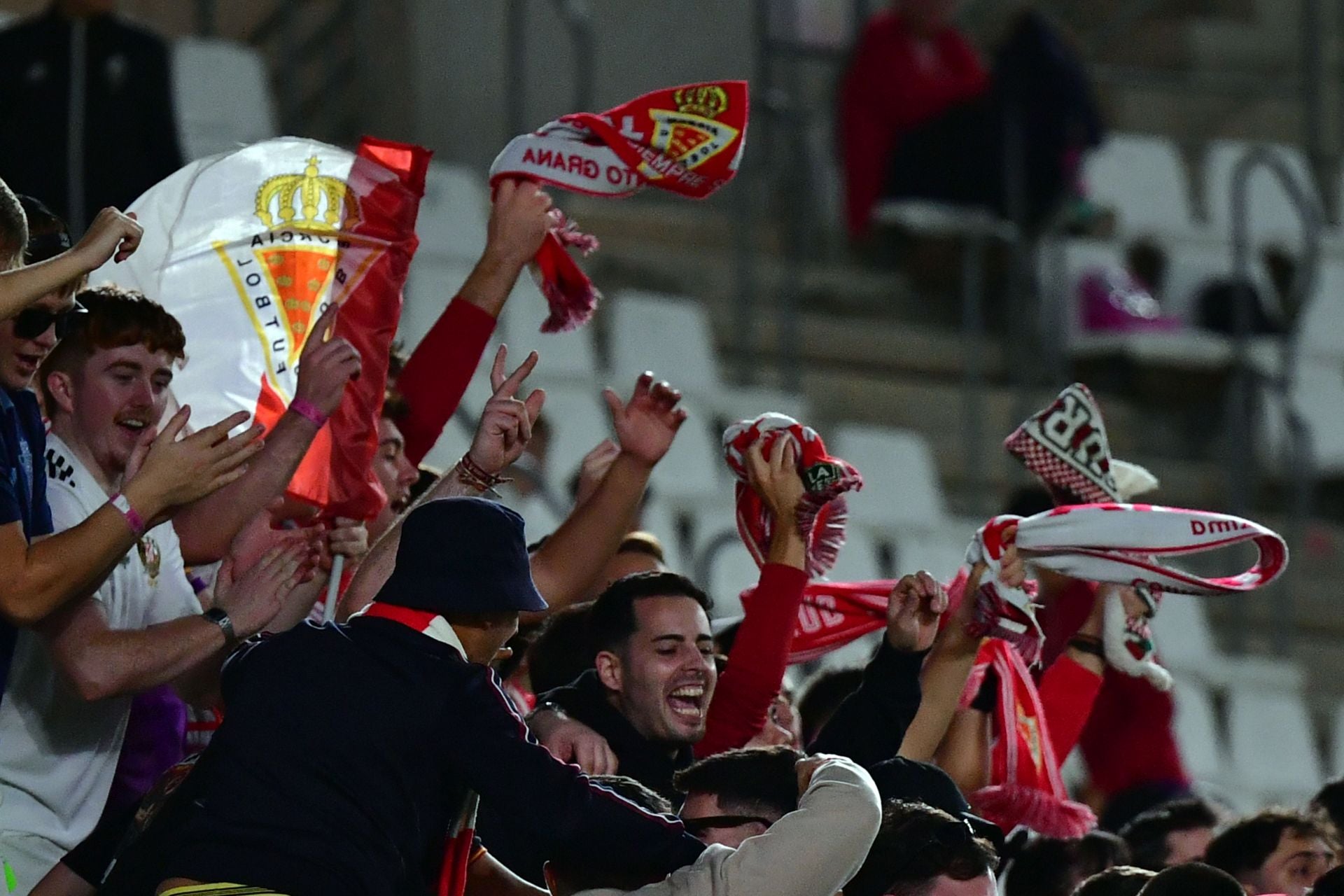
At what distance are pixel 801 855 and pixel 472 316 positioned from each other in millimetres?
1793

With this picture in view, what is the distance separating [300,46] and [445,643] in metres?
6.46

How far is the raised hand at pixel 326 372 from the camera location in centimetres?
414

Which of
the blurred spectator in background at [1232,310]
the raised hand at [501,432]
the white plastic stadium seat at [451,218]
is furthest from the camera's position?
the blurred spectator in background at [1232,310]

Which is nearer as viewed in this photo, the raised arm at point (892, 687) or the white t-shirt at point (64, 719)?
the white t-shirt at point (64, 719)

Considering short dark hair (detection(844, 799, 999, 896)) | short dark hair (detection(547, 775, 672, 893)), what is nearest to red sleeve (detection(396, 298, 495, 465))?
short dark hair (detection(547, 775, 672, 893))

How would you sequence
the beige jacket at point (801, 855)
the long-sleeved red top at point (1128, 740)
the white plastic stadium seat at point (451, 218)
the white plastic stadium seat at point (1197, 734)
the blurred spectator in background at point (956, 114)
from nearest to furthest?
the beige jacket at point (801, 855)
the long-sleeved red top at point (1128, 740)
the white plastic stadium seat at point (451, 218)
the white plastic stadium seat at point (1197, 734)
the blurred spectator in background at point (956, 114)

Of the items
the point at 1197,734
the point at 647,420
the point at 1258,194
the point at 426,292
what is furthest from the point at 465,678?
the point at 1258,194

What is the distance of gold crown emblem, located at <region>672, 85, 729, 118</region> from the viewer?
4703 millimetres

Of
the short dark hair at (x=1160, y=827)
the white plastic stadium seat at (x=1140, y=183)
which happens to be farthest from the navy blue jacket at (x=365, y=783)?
the white plastic stadium seat at (x=1140, y=183)

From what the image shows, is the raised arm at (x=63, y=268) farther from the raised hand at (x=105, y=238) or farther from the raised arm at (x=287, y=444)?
the raised arm at (x=287, y=444)

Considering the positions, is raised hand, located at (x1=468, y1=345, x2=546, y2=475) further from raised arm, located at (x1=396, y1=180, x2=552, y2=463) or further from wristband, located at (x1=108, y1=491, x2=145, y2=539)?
wristband, located at (x1=108, y1=491, x2=145, y2=539)

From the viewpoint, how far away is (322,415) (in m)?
4.13

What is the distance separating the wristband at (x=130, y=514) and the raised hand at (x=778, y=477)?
4.20ft

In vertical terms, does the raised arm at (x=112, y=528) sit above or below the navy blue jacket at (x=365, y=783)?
above
